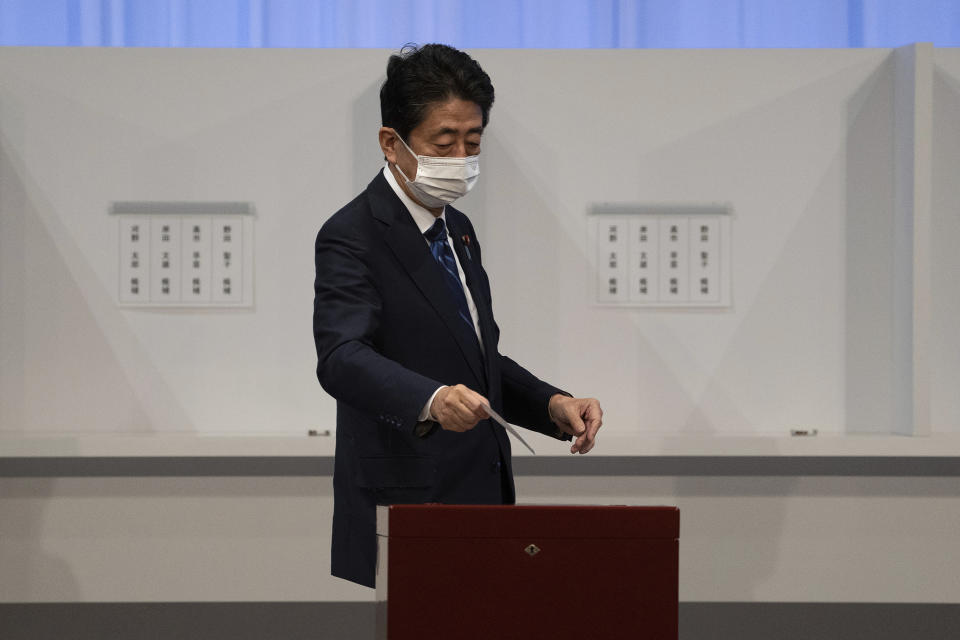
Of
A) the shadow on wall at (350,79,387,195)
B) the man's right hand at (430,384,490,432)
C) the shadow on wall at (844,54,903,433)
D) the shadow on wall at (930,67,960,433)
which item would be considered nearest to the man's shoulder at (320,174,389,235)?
the man's right hand at (430,384,490,432)

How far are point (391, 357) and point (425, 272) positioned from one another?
0.49 ft

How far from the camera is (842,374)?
340cm

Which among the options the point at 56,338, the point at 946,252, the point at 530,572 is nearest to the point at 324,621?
the point at 56,338

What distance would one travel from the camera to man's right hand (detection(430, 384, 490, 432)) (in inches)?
52.3

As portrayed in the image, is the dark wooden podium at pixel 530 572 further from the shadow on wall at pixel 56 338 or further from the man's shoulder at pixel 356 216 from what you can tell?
the shadow on wall at pixel 56 338

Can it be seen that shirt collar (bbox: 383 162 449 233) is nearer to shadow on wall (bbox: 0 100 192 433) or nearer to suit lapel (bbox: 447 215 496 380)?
suit lapel (bbox: 447 215 496 380)

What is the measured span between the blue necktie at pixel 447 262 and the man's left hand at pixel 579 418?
0.64 feet

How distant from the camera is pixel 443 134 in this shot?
174 cm

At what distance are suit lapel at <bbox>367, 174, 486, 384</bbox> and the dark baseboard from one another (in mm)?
1705

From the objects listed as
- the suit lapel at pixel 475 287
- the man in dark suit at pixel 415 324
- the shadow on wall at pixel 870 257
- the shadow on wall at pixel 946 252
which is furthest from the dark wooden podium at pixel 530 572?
the shadow on wall at pixel 946 252

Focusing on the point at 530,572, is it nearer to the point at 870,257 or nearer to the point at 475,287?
the point at 475,287

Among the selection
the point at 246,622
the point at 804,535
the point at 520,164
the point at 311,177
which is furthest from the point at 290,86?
the point at 804,535

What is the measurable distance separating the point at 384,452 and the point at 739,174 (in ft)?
7.05

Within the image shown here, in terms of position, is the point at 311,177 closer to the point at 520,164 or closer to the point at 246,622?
the point at 520,164
